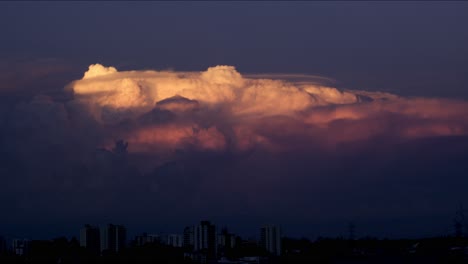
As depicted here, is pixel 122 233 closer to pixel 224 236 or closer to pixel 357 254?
pixel 224 236

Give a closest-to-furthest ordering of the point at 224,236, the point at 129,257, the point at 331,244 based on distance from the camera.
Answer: the point at 129,257 < the point at 224,236 < the point at 331,244

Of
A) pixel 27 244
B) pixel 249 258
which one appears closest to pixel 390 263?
pixel 249 258

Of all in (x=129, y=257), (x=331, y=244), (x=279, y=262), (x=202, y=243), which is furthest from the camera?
(x=331, y=244)

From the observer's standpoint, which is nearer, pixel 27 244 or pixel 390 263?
pixel 390 263
